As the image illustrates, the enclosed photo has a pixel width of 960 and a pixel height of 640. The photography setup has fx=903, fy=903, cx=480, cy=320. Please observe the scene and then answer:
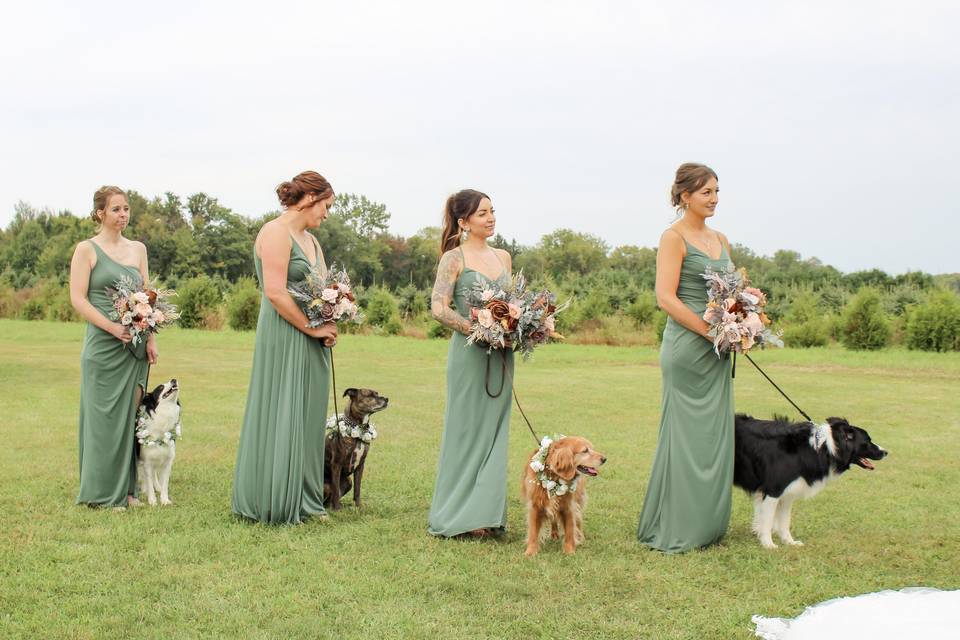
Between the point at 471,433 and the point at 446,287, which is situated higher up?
the point at 446,287

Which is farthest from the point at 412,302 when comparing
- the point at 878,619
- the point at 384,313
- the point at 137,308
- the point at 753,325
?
the point at 878,619

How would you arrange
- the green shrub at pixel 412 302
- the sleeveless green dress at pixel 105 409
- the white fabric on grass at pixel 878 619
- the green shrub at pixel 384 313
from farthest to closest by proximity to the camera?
the green shrub at pixel 412 302, the green shrub at pixel 384 313, the sleeveless green dress at pixel 105 409, the white fabric on grass at pixel 878 619

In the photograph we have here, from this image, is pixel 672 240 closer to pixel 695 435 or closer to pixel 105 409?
pixel 695 435

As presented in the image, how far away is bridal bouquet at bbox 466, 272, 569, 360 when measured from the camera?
277 inches

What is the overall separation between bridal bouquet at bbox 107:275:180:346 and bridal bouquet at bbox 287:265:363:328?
4.60 ft

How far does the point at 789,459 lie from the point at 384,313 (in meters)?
28.3

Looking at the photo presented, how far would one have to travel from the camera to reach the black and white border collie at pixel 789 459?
23.5ft

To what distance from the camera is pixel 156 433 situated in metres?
8.35

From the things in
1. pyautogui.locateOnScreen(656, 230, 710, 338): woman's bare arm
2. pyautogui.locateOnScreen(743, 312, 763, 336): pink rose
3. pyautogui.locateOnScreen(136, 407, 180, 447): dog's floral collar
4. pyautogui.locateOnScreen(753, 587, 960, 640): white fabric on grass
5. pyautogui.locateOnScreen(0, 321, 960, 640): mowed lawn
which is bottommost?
pyautogui.locateOnScreen(0, 321, 960, 640): mowed lawn

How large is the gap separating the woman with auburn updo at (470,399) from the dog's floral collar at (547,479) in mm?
505

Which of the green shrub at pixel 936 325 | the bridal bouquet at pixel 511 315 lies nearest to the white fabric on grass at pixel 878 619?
the bridal bouquet at pixel 511 315

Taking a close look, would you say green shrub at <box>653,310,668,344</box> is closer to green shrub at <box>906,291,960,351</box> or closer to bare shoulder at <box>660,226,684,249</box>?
green shrub at <box>906,291,960,351</box>

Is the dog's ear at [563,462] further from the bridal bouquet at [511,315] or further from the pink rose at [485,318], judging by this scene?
the pink rose at [485,318]

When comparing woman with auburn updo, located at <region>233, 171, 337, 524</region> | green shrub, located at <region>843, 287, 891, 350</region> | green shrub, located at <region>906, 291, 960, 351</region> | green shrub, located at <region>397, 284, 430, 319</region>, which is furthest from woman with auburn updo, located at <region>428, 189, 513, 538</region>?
green shrub, located at <region>397, 284, 430, 319</region>
